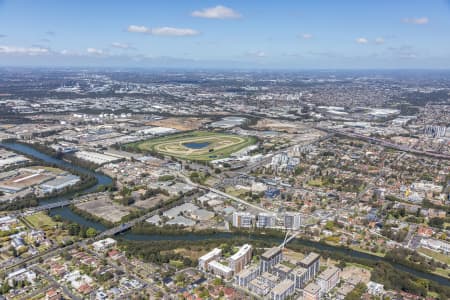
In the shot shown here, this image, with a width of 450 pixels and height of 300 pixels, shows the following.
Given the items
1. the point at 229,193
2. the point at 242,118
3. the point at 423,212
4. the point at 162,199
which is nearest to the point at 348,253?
the point at 423,212

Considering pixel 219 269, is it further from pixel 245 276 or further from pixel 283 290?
pixel 283 290

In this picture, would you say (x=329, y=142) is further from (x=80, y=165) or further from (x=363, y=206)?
(x=80, y=165)

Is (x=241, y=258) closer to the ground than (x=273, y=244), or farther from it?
farther from it

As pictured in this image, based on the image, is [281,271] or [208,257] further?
[208,257]

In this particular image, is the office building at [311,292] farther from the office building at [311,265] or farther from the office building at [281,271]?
the office building at [281,271]

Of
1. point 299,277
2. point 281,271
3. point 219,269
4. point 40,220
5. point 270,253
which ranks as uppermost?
point 270,253

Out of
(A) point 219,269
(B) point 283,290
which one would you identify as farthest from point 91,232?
(B) point 283,290
